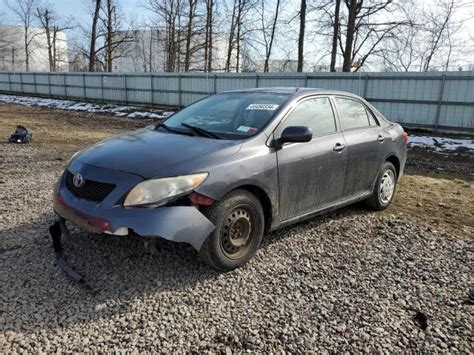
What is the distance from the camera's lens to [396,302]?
309cm

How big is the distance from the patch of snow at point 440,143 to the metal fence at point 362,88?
1048 millimetres

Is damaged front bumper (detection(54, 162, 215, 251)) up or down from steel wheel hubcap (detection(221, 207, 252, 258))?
up

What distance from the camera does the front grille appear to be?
309 centimetres

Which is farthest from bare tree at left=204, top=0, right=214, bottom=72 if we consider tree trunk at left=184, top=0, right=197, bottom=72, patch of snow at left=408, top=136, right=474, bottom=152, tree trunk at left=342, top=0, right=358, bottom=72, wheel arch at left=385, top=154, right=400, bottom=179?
wheel arch at left=385, top=154, right=400, bottom=179

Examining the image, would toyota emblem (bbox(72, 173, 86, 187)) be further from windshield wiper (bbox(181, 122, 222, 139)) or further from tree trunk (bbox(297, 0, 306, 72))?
tree trunk (bbox(297, 0, 306, 72))

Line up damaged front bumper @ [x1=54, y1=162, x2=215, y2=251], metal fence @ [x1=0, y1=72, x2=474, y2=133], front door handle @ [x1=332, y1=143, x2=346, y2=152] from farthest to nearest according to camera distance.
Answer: metal fence @ [x1=0, y1=72, x2=474, y2=133]
front door handle @ [x1=332, y1=143, x2=346, y2=152]
damaged front bumper @ [x1=54, y1=162, x2=215, y2=251]

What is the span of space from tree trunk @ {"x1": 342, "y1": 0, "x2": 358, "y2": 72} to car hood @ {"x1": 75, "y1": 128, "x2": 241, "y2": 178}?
19.3m

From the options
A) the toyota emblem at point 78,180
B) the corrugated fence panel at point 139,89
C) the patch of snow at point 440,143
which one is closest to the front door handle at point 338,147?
the toyota emblem at point 78,180

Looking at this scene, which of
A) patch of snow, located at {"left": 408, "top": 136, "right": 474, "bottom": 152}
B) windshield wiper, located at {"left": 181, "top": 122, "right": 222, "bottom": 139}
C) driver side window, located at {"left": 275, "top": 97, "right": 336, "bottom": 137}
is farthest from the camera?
patch of snow, located at {"left": 408, "top": 136, "right": 474, "bottom": 152}

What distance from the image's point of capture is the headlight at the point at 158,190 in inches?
117

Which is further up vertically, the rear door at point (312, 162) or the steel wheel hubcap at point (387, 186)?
the rear door at point (312, 162)

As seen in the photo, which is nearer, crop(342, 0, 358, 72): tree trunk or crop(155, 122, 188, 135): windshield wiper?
crop(155, 122, 188, 135): windshield wiper

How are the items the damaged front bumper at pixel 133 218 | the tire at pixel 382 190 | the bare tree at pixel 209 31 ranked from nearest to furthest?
1. the damaged front bumper at pixel 133 218
2. the tire at pixel 382 190
3. the bare tree at pixel 209 31

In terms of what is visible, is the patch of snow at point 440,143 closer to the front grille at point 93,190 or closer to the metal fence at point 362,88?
the metal fence at point 362,88
